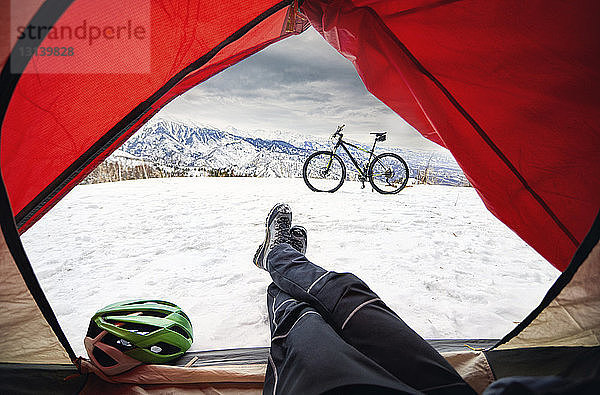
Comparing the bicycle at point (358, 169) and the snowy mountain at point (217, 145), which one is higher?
the snowy mountain at point (217, 145)

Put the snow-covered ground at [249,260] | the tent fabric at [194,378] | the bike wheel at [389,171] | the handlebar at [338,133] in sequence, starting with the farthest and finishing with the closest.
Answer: the bike wheel at [389,171]
the handlebar at [338,133]
the snow-covered ground at [249,260]
the tent fabric at [194,378]

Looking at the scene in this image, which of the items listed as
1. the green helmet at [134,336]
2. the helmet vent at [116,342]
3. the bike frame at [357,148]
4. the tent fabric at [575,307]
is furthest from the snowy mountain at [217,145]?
the tent fabric at [575,307]

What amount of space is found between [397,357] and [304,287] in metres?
0.38

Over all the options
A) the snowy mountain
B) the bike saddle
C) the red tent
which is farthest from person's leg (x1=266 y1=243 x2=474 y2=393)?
the snowy mountain

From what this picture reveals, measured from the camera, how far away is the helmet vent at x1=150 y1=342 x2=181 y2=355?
92 cm

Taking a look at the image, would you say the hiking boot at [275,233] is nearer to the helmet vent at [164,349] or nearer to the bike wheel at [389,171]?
the helmet vent at [164,349]

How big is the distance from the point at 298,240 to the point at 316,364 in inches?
41.1

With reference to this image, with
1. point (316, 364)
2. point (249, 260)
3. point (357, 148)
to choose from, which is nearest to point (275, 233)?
point (249, 260)

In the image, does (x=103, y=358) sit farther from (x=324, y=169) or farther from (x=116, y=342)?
(x=324, y=169)

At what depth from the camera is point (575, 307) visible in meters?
0.64

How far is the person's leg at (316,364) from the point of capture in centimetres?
49

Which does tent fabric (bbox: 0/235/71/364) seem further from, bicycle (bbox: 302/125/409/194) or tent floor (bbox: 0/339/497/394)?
bicycle (bbox: 302/125/409/194)

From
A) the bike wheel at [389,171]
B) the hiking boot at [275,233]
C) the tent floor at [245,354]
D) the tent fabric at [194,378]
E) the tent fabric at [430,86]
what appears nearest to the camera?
the tent fabric at [430,86]

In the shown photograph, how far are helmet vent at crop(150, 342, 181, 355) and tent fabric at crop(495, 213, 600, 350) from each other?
1.01 metres
